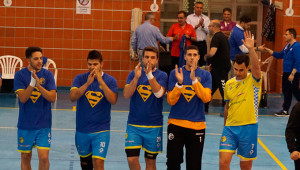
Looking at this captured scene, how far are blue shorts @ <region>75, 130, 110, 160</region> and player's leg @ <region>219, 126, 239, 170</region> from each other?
163 cm

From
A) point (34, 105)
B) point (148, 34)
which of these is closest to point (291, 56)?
point (148, 34)

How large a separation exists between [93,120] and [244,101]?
7.14 feet

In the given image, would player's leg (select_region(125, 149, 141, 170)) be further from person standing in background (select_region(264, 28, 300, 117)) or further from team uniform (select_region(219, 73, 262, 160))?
person standing in background (select_region(264, 28, 300, 117))

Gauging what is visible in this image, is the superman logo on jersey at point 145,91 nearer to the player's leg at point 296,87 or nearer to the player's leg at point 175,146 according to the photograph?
the player's leg at point 175,146

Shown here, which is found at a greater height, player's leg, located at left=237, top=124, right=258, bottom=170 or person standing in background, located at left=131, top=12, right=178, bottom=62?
person standing in background, located at left=131, top=12, right=178, bottom=62

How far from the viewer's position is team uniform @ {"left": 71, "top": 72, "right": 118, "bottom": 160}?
7.97 meters

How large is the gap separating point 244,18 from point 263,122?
261 cm

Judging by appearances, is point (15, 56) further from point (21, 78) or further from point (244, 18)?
point (21, 78)

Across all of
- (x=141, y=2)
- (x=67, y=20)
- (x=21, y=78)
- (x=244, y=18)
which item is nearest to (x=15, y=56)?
(x=67, y=20)

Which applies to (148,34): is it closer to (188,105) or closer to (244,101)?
(244,101)

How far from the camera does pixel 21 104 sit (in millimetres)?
8258

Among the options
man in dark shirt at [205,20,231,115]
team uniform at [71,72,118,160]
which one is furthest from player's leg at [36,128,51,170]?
man in dark shirt at [205,20,231,115]

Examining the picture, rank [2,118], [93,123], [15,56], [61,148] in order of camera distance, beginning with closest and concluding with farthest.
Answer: [93,123]
[61,148]
[2,118]
[15,56]

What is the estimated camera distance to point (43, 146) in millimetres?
8141
